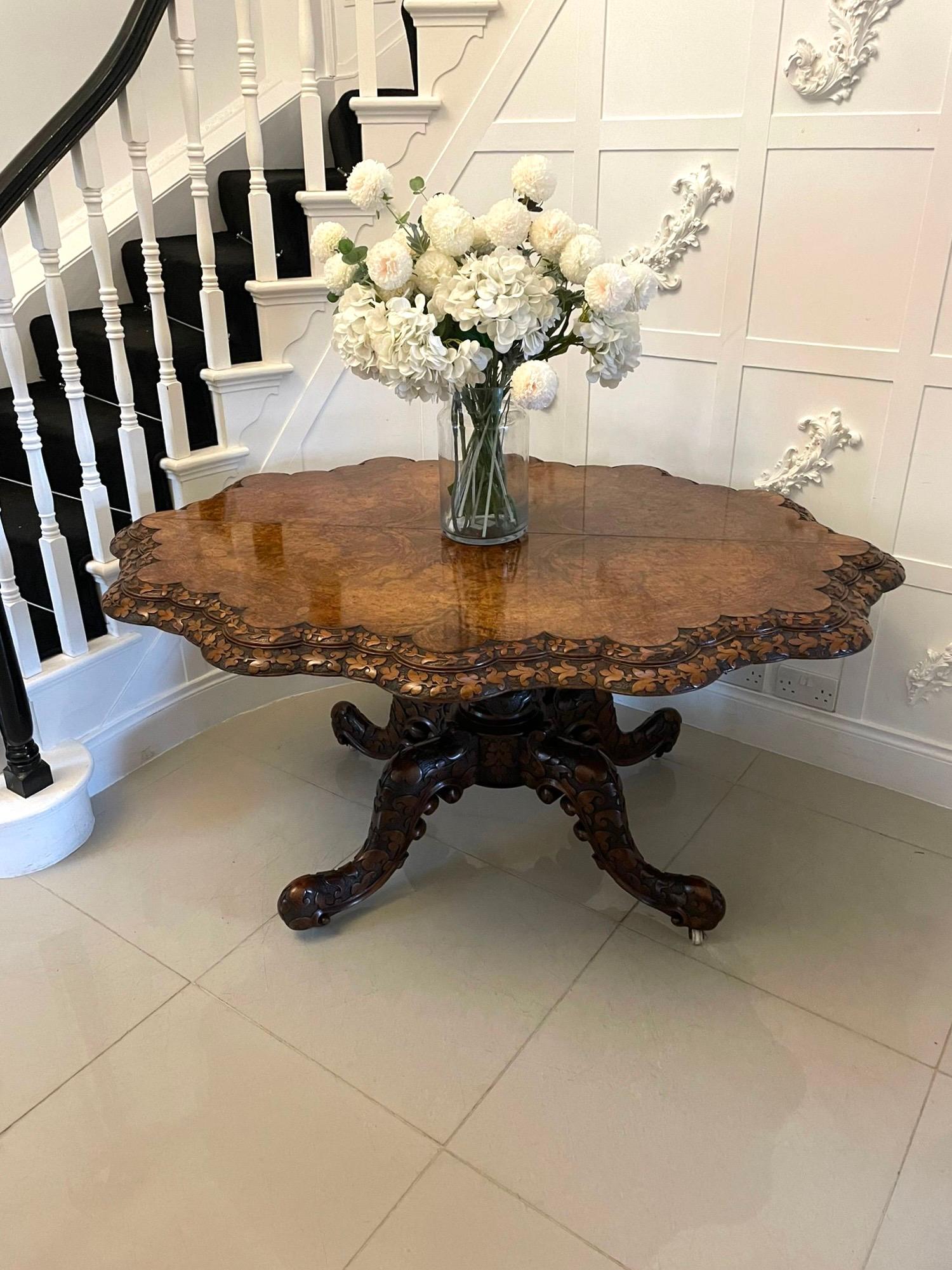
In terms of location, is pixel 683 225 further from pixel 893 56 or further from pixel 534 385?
pixel 534 385

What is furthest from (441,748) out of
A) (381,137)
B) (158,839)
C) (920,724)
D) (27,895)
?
(381,137)

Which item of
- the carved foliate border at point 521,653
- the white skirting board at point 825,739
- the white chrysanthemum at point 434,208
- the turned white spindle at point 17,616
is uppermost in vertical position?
the white chrysanthemum at point 434,208

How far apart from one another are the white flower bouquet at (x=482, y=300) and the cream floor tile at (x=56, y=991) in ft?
3.88

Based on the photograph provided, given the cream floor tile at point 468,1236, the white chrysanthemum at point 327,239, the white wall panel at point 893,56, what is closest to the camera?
the cream floor tile at point 468,1236

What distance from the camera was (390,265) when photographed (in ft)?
4.83

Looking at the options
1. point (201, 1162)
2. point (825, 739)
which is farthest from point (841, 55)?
point (201, 1162)

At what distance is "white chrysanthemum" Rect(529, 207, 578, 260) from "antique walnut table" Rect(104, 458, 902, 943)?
52cm

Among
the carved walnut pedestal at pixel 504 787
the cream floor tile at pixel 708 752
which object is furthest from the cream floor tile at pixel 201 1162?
the cream floor tile at pixel 708 752

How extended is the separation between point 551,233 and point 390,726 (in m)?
1.20

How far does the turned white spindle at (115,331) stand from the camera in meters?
1.97

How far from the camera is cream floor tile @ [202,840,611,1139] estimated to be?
5.15ft

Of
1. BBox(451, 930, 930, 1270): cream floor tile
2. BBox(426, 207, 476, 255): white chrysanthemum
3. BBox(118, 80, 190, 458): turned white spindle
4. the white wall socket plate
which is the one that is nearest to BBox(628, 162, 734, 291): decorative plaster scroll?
BBox(426, 207, 476, 255): white chrysanthemum

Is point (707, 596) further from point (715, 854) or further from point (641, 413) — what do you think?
point (641, 413)

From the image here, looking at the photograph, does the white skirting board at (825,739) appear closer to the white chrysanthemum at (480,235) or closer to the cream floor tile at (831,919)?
the cream floor tile at (831,919)
